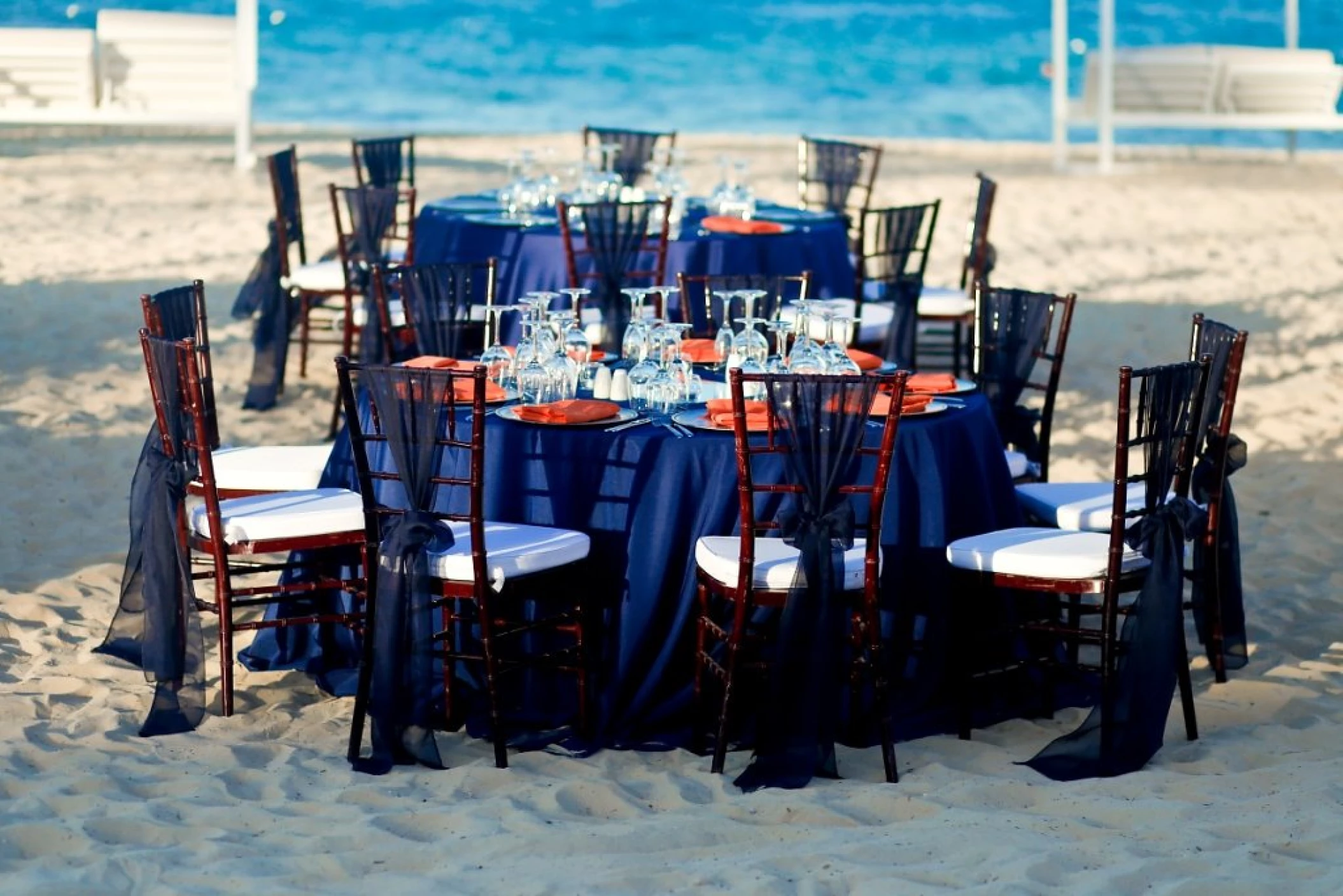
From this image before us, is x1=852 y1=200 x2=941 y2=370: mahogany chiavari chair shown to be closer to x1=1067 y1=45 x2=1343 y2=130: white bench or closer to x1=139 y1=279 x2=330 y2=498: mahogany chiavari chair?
x1=139 y1=279 x2=330 y2=498: mahogany chiavari chair

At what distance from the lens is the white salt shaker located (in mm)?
5176

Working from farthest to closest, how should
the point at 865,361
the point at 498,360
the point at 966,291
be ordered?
the point at 966,291 < the point at 865,361 < the point at 498,360

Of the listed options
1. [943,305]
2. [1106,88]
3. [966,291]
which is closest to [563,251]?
[943,305]

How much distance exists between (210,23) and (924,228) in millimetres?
6037

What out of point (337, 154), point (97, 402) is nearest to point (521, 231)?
point (97, 402)

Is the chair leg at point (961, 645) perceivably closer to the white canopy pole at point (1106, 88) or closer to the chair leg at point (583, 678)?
the chair leg at point (583, 678)

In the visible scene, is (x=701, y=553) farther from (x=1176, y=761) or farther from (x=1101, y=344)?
(x=1101, y=344)

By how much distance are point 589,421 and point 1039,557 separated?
1128mm

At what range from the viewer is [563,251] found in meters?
7.99

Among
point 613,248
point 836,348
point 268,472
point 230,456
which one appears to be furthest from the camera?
point 613,248

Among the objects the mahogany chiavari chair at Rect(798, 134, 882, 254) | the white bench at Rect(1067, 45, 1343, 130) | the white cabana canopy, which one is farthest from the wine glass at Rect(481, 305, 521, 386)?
the white bench at Rect(1067, 45, 1343, 130)

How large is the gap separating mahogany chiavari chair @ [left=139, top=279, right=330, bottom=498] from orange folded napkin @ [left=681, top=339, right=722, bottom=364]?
1.11 metres

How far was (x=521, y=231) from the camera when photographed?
320 inches

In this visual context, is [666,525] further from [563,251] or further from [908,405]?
[563,251]
